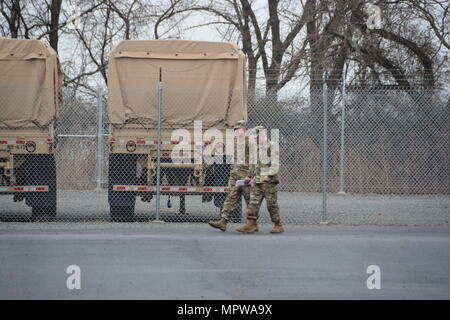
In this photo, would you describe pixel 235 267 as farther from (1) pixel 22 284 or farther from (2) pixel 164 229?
(2) pixel 164 229

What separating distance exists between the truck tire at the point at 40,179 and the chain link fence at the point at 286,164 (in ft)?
0.05

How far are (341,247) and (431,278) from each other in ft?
6.80

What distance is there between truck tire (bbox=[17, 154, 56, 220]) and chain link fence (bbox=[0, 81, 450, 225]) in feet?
0.05

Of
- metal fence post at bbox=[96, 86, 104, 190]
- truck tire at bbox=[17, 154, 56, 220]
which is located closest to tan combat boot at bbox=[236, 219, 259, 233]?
truck tire at bbox=[17, 154, 56, 220]

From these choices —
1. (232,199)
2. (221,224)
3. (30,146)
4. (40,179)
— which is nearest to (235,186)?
(232,199)

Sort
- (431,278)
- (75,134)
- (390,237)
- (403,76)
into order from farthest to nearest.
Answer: (403,76) → (75,134) → (390,237) → (431,278)

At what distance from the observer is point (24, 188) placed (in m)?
12.4

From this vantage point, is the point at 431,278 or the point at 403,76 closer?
the point at 431,278

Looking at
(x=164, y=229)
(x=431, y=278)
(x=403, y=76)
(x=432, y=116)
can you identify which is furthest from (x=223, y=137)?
(x=403, y=76)

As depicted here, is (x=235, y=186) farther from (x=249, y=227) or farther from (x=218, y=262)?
(x=218, y=262)

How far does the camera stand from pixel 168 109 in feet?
42.4

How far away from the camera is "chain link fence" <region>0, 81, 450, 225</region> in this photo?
12625 millimetres

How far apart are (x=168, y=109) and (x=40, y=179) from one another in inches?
96.3

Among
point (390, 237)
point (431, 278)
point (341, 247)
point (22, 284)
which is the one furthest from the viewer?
point (390, 237)
